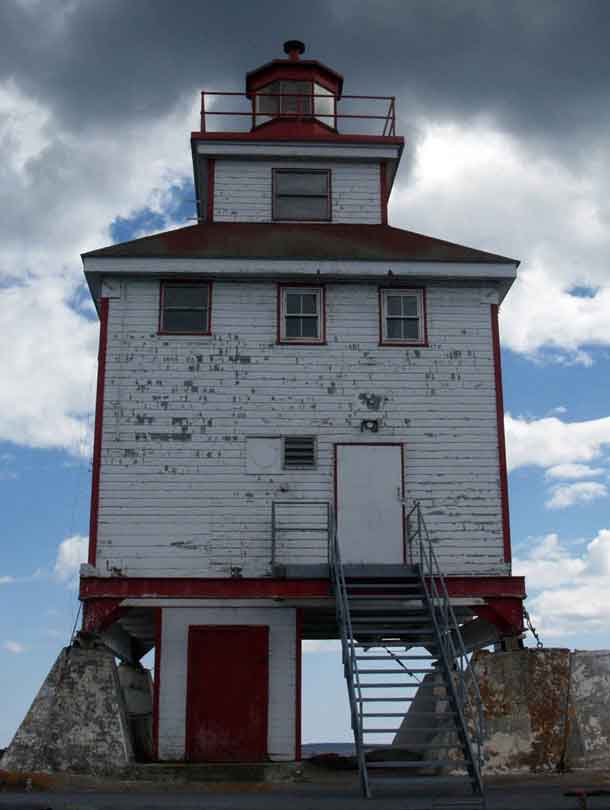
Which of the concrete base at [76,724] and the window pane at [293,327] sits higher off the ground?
the window pane at [293,327]

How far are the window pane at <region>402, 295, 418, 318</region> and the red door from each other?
6232 millimetres

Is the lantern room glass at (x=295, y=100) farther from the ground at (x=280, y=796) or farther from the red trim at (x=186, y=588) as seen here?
the ground at (x=280, y=796)

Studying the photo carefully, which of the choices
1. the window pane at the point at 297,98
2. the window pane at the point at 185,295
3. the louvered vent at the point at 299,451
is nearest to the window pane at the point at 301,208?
the window pane at the point at 185,295

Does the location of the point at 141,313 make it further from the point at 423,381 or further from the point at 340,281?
the point at 423,381

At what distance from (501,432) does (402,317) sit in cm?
277

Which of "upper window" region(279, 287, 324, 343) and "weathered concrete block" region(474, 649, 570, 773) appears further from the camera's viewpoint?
"upper window" region(279, 287, 324, 343)

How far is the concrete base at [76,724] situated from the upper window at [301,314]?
257 inches

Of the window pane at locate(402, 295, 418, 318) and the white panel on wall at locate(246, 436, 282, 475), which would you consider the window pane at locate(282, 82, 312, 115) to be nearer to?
the window pane at locate(402, 295, 418, 318)

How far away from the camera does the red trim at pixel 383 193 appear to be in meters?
21.9

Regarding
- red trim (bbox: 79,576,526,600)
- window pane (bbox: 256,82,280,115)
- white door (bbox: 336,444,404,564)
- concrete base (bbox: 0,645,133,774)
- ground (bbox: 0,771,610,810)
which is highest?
window pane (bbox: 256,82,280,115)

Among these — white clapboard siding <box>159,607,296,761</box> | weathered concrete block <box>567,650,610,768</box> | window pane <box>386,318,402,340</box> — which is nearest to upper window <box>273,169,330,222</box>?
window pane <box>386,318,402,340</box>

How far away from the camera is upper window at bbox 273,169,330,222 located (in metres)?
21.8

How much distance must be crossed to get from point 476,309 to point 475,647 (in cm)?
664

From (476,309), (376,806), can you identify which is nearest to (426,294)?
(476,309)
